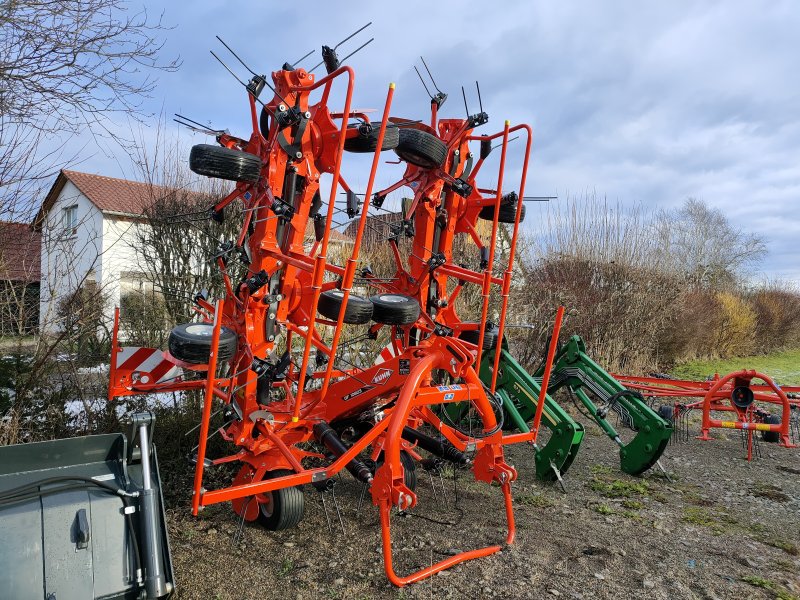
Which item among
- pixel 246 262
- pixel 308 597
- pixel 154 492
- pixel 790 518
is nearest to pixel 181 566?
pixel 308 597

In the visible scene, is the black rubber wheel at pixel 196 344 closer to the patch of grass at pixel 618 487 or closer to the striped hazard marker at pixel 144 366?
the striped hazard marker at pixel 144 366

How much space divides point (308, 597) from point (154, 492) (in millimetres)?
1147

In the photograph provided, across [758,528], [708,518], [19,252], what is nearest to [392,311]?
[19,252]

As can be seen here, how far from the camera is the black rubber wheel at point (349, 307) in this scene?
3.98 meters

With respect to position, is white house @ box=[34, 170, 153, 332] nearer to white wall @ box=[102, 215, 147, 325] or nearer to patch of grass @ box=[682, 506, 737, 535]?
white wall @ box=[102, 215, 147, 325]

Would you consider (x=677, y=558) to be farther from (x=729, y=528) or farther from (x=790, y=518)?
(x=790, y=518)

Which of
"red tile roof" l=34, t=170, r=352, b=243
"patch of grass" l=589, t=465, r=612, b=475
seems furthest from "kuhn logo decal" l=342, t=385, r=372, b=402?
"patch of grass" l=589, t=465, r=612, b=475

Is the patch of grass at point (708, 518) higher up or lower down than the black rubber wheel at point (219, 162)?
lower down

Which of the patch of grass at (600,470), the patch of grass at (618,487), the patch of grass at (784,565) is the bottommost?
the patch of grass at (600,470)

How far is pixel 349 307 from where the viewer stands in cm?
395

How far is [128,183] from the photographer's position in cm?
573

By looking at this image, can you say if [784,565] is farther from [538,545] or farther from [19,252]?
[19,252]

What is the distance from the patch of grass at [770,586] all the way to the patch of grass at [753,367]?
9449 millimetres

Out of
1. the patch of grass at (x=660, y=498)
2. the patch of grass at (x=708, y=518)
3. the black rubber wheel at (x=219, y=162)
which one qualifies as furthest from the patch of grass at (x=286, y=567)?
the patch of grass at (x=660, y=498)
